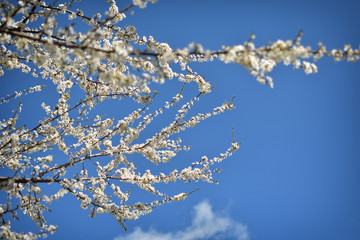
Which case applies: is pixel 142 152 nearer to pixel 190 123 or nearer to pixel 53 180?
pixel 190 123

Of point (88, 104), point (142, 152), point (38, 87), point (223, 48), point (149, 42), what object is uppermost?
point (149, 42)

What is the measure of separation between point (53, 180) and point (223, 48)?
4.27 m

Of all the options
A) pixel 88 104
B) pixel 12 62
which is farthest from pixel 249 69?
pixel 12 62

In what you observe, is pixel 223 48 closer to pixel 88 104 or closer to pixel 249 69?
pixel 249 69

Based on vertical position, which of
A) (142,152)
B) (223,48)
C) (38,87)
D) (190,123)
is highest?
(38,87)

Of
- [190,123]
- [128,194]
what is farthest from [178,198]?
[190,123]

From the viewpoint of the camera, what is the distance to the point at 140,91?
5508 millimetres

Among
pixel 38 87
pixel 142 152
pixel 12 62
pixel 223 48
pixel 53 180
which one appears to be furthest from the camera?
pixel 38 87

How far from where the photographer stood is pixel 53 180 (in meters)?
4.86

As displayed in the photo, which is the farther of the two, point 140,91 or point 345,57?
point 140,91

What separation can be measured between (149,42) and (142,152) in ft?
8.59

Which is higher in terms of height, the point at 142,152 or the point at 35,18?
the point at 35,18

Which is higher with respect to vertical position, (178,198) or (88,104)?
(88,104)

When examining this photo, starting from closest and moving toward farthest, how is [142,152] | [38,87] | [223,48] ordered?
[223,48] → [142,152] → [38,87]
